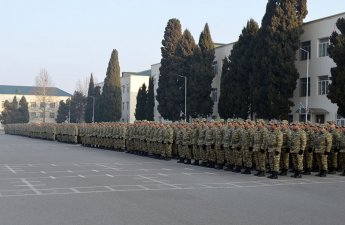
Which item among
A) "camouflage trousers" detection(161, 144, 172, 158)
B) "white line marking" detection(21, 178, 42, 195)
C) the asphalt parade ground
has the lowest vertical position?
"white line marking" detection(21, 178, 42, 195)

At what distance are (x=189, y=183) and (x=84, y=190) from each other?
121 inches

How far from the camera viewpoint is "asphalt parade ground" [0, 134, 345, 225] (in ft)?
27.6

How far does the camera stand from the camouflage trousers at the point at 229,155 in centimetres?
1741

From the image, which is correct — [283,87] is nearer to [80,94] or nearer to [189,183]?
[189,183]

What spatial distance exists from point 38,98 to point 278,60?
7126cm

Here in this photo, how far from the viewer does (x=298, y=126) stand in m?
16.0

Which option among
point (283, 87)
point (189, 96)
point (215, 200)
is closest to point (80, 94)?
point (189, 96)

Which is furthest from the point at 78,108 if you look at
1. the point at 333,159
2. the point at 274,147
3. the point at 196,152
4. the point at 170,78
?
the point at 274,147

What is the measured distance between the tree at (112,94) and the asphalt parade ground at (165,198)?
6090 centimetres

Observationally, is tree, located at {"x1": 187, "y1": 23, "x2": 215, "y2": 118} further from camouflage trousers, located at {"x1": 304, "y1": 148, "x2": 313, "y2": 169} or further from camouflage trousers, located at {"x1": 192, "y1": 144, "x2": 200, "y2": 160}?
camouflage trousers, located at {"x1": 304, "y1": 148, "x2": 313, "y2": 169}

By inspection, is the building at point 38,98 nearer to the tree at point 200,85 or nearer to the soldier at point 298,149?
the tree at point 200,85

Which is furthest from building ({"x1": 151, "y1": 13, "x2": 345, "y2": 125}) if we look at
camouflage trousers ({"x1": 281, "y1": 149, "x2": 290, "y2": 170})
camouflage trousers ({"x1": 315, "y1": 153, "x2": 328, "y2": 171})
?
camouflage trousers ({"x1": 281, "y1": 149, "x2": 290, "y2": 170})

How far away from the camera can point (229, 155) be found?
57.7ft

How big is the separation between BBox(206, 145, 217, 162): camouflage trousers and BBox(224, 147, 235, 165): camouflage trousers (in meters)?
0.92
